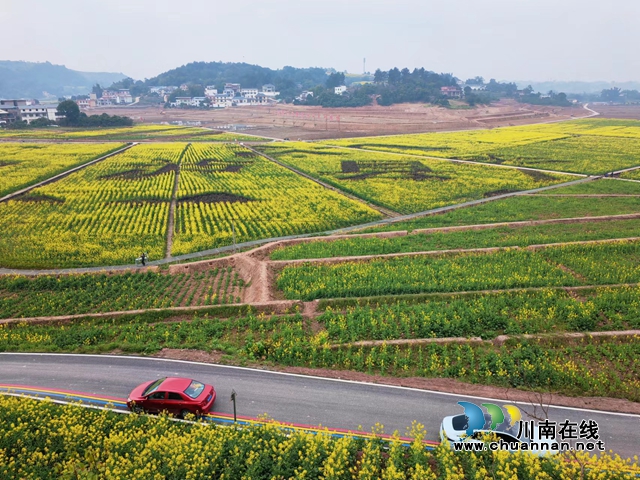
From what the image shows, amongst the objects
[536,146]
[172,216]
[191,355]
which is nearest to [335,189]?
[172,216]

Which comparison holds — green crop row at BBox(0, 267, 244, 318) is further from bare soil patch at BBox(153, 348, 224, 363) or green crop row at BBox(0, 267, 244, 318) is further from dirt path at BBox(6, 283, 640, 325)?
bare soil patch at BBox(153, 348, 224, 363)

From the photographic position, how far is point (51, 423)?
12.3 meters

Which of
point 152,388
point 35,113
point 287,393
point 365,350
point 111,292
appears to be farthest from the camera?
point 35,113

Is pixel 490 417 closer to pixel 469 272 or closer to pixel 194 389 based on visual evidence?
pixel 194 389

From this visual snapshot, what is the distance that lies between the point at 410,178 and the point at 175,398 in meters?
46.4

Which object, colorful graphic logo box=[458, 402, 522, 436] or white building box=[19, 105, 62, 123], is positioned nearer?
colorful graphic logo box=[458, 402, 522, 436]

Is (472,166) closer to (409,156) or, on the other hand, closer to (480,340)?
(409,156)

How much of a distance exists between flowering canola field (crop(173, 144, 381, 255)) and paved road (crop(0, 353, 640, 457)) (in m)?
14.4

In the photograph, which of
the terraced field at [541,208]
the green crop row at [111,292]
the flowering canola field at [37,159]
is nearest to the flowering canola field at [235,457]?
the green crop row at [111,292]

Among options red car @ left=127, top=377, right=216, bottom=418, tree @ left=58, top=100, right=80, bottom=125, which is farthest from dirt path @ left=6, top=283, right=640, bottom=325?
tree @ left=58, top=100, right=80, bottom=125

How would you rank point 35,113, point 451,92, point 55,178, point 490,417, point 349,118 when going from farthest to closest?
point 451,92
point 349,118
point 35,113
point 55,178
point 490,417

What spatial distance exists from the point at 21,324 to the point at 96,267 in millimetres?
8350

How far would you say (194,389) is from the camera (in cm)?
1352

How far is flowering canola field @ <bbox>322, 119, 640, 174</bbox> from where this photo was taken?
206 feet
